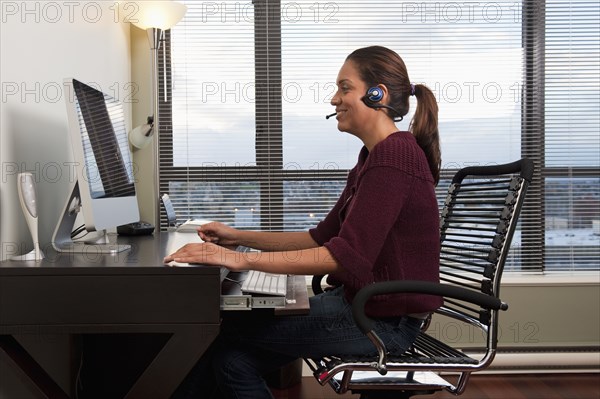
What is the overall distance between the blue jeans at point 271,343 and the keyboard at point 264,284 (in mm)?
85

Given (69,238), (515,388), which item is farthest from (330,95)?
(69,238)

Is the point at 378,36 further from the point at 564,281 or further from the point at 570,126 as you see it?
the point at 564,281

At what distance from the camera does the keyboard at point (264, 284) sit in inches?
59.7

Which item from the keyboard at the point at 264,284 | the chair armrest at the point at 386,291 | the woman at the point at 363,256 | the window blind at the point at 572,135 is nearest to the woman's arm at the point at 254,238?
the keyboard at the point at 264,284

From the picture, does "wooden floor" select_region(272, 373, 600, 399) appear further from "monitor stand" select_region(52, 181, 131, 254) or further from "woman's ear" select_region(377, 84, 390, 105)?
"woman's ear" select_region(377, 84, 390, 105)

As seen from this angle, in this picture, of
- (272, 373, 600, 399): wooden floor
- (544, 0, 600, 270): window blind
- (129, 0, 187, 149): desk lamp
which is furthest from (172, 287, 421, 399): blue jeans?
(544, 0, 600, 270): window blind

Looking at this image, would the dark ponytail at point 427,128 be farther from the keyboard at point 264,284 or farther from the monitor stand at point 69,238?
the monitor stand at point 69,238

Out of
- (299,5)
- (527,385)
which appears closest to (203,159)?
(299,5)

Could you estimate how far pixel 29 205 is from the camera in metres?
1.61

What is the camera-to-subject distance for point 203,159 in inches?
136

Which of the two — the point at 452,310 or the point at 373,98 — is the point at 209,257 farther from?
the point at 452,310

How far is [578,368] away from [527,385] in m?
0.37

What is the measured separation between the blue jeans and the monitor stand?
403 millimetres

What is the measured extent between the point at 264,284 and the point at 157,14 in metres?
1.82
